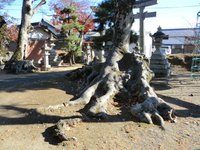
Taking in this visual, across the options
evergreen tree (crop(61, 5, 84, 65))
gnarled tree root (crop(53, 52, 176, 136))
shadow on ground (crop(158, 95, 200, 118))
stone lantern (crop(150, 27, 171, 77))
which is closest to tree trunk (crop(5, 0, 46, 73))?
evergreen tree (crop(61, 5, 84, 65))

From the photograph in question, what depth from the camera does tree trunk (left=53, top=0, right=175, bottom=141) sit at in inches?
245

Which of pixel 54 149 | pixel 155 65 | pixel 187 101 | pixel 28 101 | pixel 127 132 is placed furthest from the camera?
pixel 155 65


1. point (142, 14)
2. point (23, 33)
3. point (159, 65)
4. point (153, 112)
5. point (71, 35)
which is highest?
point (142, 14)

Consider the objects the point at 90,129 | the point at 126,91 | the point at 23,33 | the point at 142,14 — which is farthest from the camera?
the point at 23,33

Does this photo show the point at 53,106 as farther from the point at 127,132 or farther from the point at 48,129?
the point at 127,132

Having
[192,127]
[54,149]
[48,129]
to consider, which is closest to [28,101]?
[48,129]

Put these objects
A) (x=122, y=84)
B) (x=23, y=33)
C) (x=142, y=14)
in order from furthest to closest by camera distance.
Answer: (x=23, y=33), (x=142, y=14), (x=122, y=84)

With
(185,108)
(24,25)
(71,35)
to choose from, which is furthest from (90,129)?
(71,35)

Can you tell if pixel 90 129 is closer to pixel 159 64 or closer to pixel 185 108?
pixel 185 108

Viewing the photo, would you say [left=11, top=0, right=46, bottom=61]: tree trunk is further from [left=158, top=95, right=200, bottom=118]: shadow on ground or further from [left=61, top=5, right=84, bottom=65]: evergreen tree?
[left=158, top=95, right=200, bottom=118]: shadow on ground

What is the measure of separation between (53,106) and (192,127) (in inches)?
113

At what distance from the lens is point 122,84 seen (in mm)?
7637

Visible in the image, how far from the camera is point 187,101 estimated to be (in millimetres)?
7855

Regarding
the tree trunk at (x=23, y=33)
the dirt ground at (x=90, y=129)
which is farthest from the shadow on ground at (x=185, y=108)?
the tree trunk at (x=23, y=33)
